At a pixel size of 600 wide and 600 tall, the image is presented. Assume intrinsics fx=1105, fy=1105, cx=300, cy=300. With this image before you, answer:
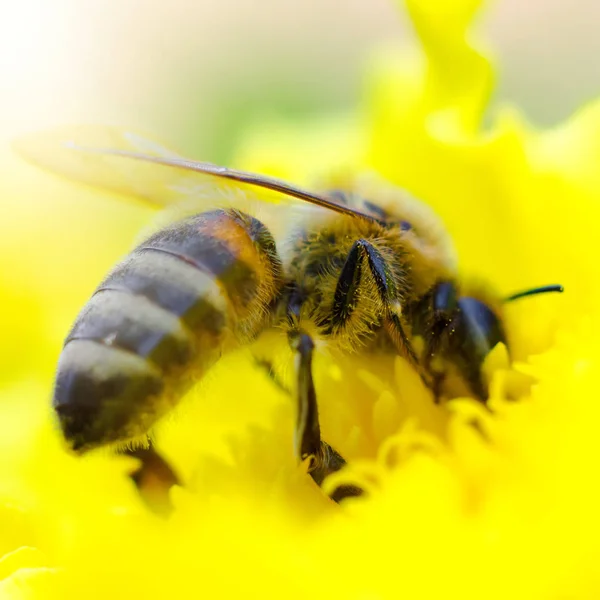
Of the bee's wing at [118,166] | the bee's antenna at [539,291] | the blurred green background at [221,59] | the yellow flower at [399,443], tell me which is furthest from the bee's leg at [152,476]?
the blurred green background at [221,59]

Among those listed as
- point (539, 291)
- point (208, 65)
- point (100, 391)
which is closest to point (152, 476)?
point (100, 391)

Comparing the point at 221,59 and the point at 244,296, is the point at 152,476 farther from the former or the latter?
the point at 221,59

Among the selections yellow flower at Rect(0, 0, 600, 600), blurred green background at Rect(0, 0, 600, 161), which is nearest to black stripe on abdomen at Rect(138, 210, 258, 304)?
yellow flower at Rect(0, 0, 600, 600)

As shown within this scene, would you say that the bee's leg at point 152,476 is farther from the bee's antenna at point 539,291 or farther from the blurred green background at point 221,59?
the blurred green background at point 221,59

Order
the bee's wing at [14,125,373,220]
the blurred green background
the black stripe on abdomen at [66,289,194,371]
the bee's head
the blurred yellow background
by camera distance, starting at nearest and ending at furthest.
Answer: the black stripe on abdomen at [66,289,194,371] < the bee's head < the bee's wing at [14,125,373,220] < the blurred yellow background < the blurred green background

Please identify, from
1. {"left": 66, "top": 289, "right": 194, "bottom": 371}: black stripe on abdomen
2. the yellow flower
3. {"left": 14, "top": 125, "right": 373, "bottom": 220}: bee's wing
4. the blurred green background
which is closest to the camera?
the yellow flower

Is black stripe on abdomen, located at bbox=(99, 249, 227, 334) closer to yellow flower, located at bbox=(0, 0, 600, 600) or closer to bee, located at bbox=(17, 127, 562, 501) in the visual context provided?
bee, located at bbox=(17, 127, 562, 501)
